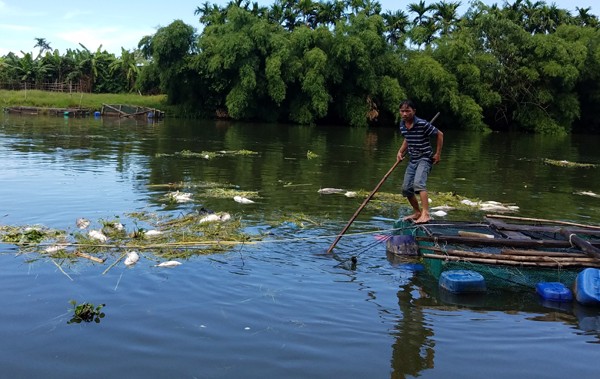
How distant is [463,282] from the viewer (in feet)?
18.6

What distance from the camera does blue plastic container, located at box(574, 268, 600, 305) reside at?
17.8 feet

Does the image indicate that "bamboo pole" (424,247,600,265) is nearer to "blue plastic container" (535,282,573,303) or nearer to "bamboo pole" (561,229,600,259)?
"bamboo pole" (561,229,600,259)

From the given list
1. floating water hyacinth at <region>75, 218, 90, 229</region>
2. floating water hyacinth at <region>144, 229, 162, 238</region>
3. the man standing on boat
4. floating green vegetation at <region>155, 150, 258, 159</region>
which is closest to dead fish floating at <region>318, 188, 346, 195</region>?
the man standing on boat

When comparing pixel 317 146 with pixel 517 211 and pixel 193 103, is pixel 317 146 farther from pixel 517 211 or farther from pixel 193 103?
pixel 193 103

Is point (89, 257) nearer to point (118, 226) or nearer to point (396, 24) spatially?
point (118, 226)

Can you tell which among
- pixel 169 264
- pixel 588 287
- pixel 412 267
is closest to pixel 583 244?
pixel 588 287

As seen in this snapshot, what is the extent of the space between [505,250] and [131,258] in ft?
14.0

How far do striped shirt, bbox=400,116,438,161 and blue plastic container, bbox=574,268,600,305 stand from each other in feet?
9.04

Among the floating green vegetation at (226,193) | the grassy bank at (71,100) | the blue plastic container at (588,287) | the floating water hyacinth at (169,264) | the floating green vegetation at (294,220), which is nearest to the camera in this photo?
the blue plastic container at (588,287)

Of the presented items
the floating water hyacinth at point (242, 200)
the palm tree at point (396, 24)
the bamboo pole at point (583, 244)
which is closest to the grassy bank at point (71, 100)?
the palm tree at point (396, 24)

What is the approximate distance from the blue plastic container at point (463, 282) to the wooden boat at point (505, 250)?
20cm

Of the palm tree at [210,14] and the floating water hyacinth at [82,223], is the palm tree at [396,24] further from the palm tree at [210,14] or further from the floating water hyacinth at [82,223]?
the floating water hyacinth at [82,223]

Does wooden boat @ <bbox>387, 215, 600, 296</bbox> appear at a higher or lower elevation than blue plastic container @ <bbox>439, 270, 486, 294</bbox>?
higher

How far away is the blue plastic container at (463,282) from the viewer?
5684 millimetres
